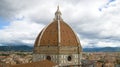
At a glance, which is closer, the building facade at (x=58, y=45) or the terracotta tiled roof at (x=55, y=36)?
the building facade at (x=58, y=45)

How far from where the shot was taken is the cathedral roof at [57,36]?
135 ft

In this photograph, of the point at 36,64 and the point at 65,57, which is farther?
the point at 65,57

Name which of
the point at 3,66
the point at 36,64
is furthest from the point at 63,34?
the point at 3,66

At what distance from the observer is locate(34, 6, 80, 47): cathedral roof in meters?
41.2

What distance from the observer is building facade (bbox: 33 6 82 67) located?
40.9 metres

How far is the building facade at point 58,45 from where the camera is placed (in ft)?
134

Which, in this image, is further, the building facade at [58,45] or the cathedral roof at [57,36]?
the cathedral roof at [57,36]


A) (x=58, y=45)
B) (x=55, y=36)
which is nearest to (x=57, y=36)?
(x=55, y=36)

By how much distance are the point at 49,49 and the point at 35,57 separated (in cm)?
282

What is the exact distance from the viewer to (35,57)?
42.5 m

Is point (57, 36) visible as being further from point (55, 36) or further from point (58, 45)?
point (58, 45)

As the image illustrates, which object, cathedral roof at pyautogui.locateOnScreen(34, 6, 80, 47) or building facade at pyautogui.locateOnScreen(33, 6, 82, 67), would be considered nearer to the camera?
building facade at pyautogui.locateOnScreen(33, 6, 82, 67)

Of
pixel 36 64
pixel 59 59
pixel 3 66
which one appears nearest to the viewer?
pixel 3 66

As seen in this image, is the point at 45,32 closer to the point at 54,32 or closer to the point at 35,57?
the point at 54,32
